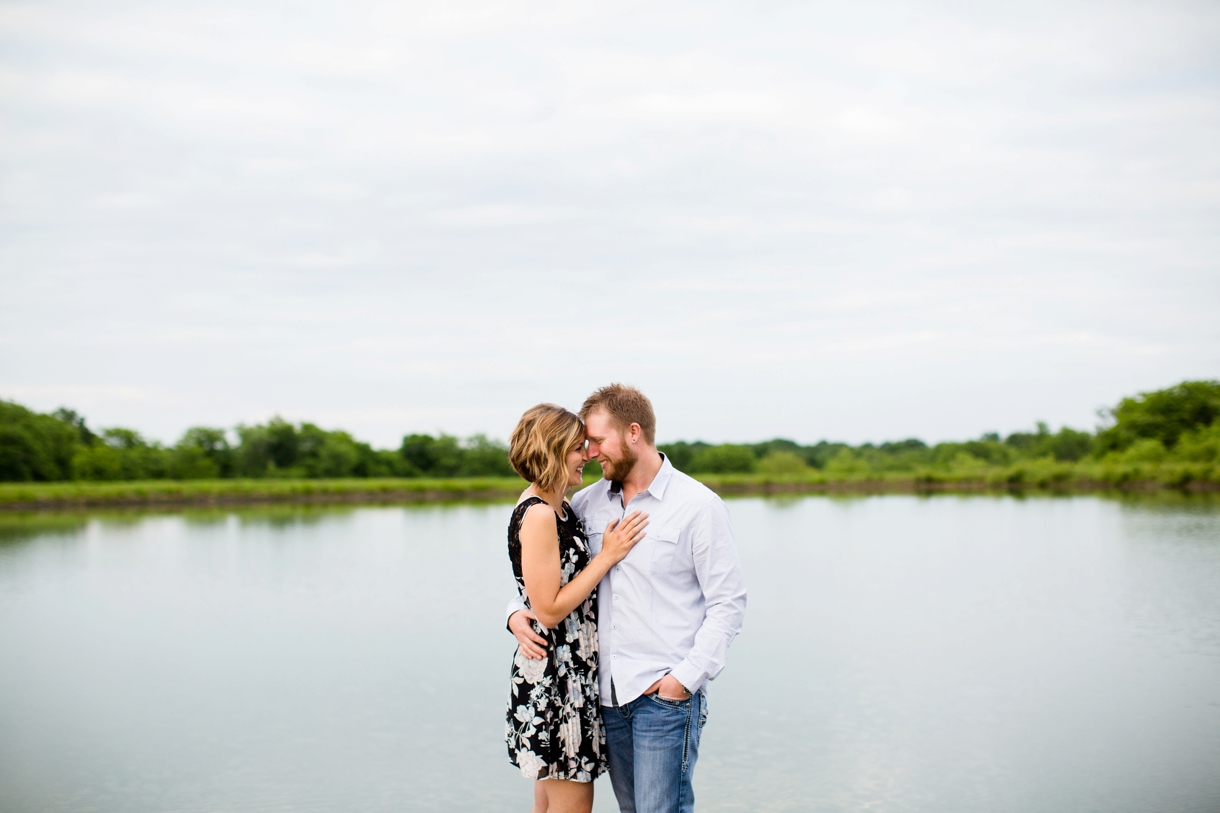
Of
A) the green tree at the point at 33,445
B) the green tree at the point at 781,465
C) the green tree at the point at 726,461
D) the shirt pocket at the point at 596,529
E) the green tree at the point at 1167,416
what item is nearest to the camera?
the shirt pocket at the point at 596,529

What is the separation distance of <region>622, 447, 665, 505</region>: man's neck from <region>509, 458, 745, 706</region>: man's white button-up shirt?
0.10ft

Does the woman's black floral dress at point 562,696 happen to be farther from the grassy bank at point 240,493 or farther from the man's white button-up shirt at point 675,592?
the grassy bank at point 240,493

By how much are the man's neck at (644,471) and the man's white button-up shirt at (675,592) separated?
0.10 ft

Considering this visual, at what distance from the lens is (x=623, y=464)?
3.54 meters

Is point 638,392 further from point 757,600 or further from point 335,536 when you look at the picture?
point 335,536

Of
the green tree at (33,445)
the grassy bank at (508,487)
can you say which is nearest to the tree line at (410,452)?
the green tree at (33,445)

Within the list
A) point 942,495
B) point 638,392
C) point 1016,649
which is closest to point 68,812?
point 638,392

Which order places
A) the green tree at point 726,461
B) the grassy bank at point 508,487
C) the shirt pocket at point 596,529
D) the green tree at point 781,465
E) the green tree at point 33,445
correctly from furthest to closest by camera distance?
the green tree at point 726,461 < the green tree at point 781,465 < the green tree at point 33,445 < the grassy bank at point 508,487 < the shirt pocket at point 596,529

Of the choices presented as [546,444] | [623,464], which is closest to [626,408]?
[623,464]

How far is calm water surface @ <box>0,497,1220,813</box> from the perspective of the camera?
22.8ft

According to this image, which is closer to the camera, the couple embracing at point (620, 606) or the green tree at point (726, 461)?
the couple embracing at point (620, 606)

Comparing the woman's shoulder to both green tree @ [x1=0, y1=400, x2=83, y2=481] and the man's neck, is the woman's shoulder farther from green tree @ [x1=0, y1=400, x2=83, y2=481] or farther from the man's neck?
green tree @ [x1=0, y1=400, x2=83, y2=481]

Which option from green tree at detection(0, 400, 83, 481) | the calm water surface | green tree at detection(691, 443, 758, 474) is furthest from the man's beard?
green tree at detection(691, 443, 758, 474)

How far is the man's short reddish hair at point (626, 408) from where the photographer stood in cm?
357
